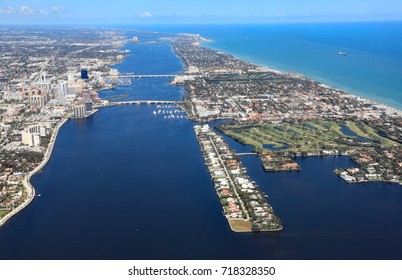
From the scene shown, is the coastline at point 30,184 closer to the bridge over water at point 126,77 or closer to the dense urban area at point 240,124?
the dense urban area at point 240,124

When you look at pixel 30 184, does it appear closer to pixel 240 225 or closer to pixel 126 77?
pixel 240 225

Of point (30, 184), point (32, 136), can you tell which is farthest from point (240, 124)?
point (30, 184)

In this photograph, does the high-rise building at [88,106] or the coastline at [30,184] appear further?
the high-rise building at [88,106]

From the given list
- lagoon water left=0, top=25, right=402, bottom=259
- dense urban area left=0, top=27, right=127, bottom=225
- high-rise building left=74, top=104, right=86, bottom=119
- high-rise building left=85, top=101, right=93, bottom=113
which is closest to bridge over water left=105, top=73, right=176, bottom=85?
dense urban area left=0, top=27, right=127, bottom=225

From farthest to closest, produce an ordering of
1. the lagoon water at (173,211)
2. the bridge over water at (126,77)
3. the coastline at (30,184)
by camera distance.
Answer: the bridge over water at (126,77) < the coastline at (30,184) < the lagoon water at (173,211)

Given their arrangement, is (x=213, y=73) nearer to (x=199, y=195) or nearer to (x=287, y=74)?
(x=287, y=74)

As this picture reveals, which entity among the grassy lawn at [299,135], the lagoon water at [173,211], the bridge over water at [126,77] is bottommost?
the lagoon water at [173,211]

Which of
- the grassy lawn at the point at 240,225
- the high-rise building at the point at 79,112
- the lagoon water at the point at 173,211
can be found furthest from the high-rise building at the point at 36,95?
the grassy lawn at the point at 240,225
